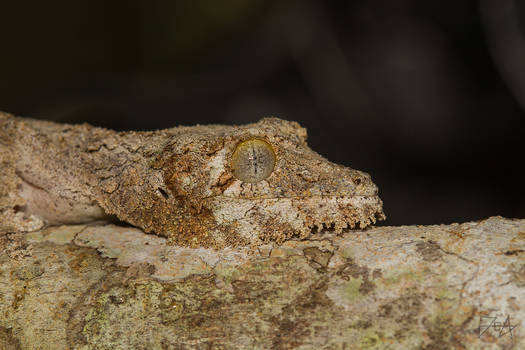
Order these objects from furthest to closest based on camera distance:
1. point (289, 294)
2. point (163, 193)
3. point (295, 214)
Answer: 1. point (163, 193)
2. point (295, 214)
3. point (289, 294)

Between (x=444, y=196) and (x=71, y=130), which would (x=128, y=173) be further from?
(x=444, y=196)

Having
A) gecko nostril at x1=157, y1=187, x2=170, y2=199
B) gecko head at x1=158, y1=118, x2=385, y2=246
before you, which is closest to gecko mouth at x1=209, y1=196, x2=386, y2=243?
gecko head at x1=158, y1=118, x2=385, y2=246

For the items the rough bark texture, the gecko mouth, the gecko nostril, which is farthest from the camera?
the gecko nostril

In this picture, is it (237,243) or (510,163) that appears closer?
(237,243)

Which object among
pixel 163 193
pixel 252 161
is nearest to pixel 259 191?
pixel 252 161

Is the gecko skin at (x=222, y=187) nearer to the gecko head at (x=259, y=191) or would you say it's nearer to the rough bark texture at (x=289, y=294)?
the gecko head at (x=259, y=191)

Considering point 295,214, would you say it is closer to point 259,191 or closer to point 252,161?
point 259,191

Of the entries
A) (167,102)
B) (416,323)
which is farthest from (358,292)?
(167,102)

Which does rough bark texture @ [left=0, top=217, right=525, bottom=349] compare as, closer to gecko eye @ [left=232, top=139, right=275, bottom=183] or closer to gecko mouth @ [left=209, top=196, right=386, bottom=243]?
gecko mouth @ [left=209, top=196, right=386, bottom=243]
